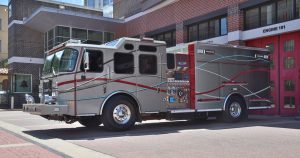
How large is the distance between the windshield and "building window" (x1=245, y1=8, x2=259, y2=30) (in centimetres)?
1001

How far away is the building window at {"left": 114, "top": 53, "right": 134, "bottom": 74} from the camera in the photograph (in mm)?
11773

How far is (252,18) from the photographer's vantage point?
18641 mm

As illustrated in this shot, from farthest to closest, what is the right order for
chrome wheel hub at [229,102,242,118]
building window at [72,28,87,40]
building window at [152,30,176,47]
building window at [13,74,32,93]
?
building window at [13,74,32,93] → building window at [72,28,87,40] → building window at [152,30,176,47] → chrome wheel hub at [229,102,242,118]

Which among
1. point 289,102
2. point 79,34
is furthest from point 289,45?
point 79,34

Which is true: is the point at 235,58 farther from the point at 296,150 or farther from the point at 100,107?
the point at 296,150

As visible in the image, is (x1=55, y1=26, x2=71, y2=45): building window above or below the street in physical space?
above

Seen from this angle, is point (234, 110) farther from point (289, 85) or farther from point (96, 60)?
point (96, 60)

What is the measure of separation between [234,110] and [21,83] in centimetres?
2208

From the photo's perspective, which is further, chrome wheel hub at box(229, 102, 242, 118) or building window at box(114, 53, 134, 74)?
chrome wheel hub at box(229, 102, 242, 118)

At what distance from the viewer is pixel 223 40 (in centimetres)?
1995

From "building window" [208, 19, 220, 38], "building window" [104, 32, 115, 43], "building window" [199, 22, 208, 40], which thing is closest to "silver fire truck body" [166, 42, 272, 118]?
"building window" [208, 19, 220, 38]

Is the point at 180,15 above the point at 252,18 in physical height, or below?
above

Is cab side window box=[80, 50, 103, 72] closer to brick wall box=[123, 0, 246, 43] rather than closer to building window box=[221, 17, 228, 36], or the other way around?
brick wall box=[123, 0, 246, 43]

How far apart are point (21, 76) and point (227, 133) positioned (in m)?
24.4
